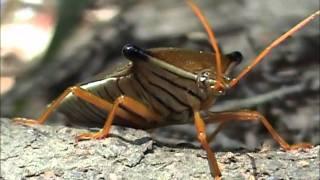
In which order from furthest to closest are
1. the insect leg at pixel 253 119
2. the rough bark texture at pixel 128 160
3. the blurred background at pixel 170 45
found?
the blurred background at pixel 170 45 < the insect leg at pixel 253 119 < the rough bark texture at pixel 128 160

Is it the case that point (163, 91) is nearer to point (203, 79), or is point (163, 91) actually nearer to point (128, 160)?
point (203, 79)

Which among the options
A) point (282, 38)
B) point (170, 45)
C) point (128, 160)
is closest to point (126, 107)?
point (128, 160)

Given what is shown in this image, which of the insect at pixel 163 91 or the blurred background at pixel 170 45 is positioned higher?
the blurred background at pixel 170 45

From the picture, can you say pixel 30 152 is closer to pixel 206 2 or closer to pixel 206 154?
pixel 206 154

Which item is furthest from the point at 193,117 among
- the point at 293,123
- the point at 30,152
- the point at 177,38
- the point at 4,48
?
the point at 4,48

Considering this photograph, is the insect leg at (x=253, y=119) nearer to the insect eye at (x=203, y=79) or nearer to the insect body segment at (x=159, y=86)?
the insect body segment at (x=159, y=86)

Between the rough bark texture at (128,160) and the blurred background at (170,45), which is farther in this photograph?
the blurred background at (170,45)

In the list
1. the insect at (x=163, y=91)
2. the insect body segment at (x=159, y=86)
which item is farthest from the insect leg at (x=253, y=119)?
the insect body segment at (x=159, y=86)
